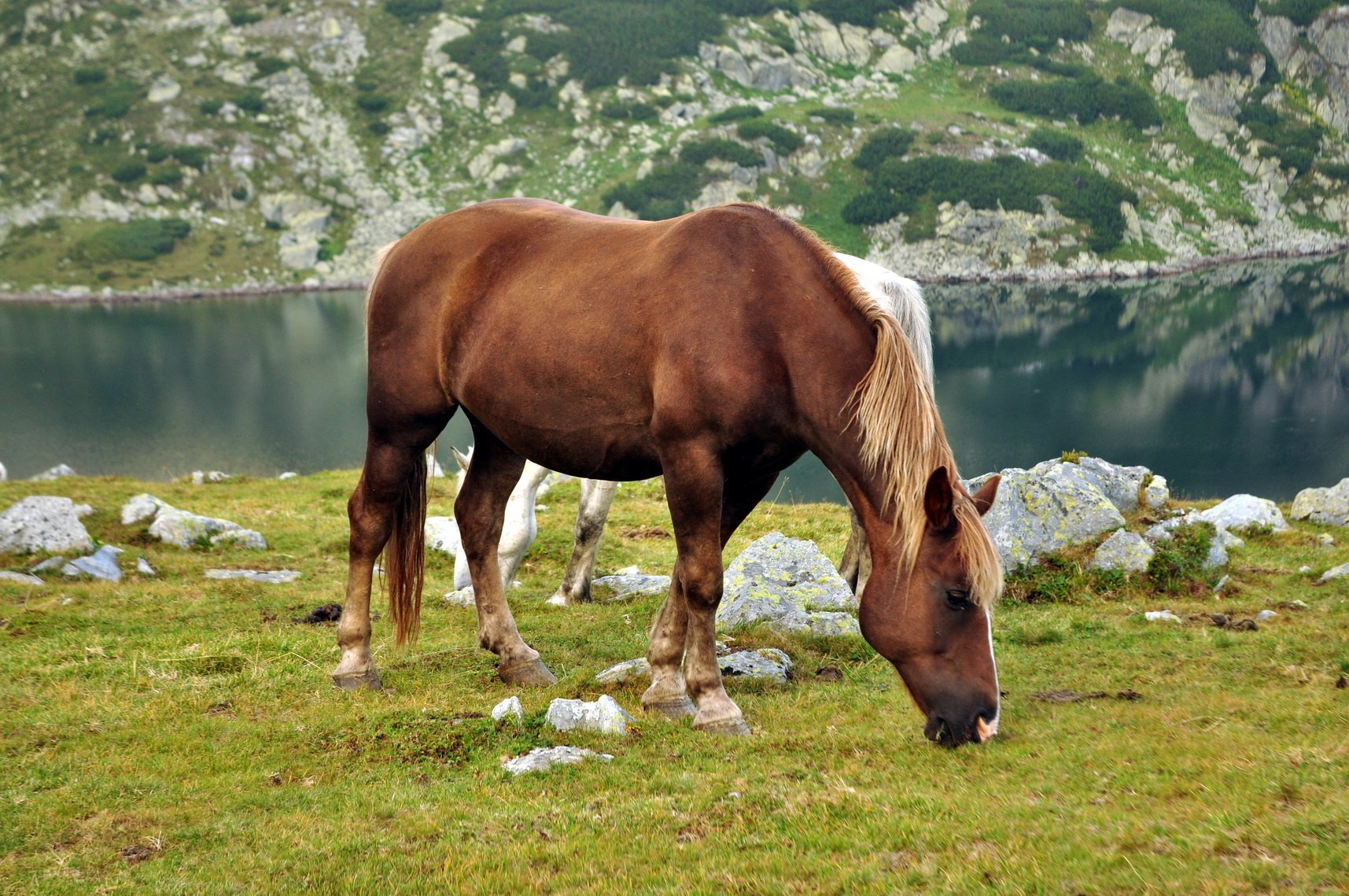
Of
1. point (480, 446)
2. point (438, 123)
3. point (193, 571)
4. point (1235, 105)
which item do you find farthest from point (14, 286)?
point (1235, 105)

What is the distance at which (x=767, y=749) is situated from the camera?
605 cm

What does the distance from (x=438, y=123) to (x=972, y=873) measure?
125753mm

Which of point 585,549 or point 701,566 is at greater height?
point 701,566

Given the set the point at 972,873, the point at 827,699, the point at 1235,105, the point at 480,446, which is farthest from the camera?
the point at 1235,105

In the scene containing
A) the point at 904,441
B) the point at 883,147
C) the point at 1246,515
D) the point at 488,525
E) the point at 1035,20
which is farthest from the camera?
the point at 1035,20

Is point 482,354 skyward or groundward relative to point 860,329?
groundward

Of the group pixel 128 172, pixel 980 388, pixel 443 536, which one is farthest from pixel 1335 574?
pixel 128 172

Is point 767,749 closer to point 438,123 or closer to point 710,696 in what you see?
point 710,696

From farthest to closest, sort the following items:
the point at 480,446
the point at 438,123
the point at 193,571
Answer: the point at 438,123 < the point at 193,571 < the point at 480,446

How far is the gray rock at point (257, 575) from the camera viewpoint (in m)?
12.1

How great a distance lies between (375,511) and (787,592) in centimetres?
365

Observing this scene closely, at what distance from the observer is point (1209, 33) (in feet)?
436

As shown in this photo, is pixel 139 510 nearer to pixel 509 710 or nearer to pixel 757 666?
pixel 509 710

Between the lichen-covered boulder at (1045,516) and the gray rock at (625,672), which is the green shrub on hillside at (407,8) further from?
the gray rock at (625,672)
